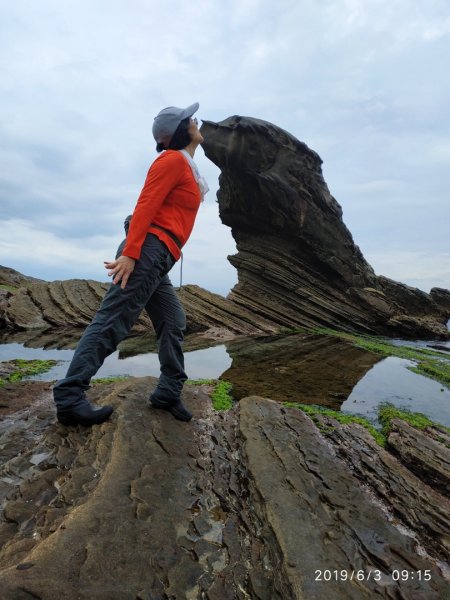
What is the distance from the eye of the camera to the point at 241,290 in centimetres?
2597

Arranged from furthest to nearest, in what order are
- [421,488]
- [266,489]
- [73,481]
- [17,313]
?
[17,313], [421,488], [266,489], [73,481]

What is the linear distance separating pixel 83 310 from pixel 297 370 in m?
12.1

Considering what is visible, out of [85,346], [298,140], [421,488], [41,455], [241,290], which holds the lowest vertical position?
[421,488]

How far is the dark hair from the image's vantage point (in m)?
4.64

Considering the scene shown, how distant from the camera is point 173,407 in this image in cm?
497

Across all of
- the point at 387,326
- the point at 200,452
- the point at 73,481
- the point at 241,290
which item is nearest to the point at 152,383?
the point at 200,452

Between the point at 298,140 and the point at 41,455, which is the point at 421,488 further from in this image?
the point at 298,140

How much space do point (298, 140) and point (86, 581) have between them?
2917cm

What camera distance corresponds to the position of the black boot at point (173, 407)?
490 centimetres

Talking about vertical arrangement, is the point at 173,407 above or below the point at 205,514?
above

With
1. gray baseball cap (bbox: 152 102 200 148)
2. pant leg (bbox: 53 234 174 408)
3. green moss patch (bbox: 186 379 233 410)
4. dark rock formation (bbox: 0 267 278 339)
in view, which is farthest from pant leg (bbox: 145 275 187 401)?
dark rock formation (bbox: 0 267 278 339)

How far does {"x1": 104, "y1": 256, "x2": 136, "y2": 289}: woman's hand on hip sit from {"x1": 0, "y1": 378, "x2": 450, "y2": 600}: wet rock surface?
5.14ft

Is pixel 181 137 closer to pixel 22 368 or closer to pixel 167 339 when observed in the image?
pixel 167 339
